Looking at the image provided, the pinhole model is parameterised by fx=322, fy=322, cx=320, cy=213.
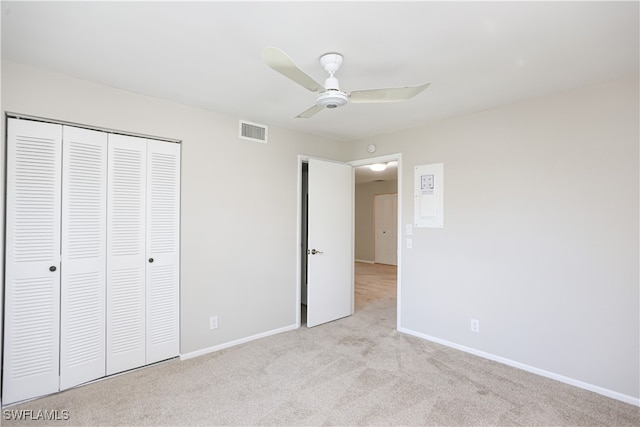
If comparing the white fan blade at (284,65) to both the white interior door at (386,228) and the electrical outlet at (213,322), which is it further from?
Answer: the white interior door at (386,228)

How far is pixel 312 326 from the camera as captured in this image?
12.6 feet

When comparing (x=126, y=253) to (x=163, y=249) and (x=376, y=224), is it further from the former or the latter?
(x=376, y=224)

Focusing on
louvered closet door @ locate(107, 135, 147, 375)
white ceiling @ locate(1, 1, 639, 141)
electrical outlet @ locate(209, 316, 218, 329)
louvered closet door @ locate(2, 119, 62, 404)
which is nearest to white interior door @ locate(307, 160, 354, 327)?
electrical outlet @ locate(209, 316, 218, 329)

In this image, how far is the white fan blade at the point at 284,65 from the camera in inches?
60.2

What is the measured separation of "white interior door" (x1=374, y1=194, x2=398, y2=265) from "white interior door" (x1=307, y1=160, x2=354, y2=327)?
480cm

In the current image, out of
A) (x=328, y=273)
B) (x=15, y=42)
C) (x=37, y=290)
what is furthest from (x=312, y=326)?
(x=15, y=42)

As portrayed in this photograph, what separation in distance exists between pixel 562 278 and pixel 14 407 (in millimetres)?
4114

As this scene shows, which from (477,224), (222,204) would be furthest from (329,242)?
(477,224)

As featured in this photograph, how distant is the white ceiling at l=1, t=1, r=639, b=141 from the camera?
1.62 meters

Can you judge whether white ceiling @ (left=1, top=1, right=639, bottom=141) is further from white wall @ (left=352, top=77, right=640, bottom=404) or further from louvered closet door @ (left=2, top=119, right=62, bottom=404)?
louvered closet door @ (left=2, top=119, right=62, bottom=404)

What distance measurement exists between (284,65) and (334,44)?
44 cm

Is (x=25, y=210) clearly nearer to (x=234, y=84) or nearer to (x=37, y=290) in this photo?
(x=37, y=290)

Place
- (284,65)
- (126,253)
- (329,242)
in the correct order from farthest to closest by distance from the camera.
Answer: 1. (329,242)
2. (126,253)
3. (284,65)

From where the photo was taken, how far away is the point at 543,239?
269 cm
